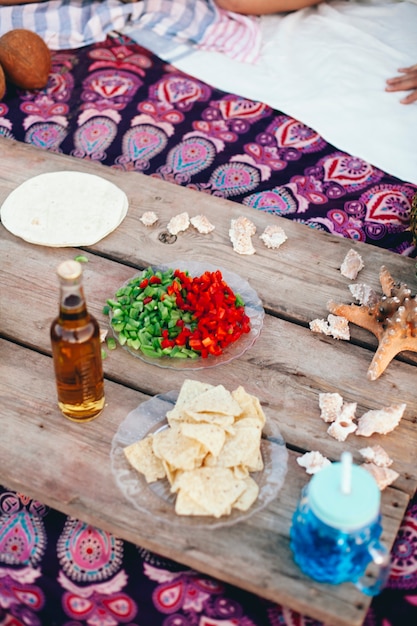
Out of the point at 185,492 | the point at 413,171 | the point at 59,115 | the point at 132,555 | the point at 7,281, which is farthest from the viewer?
the point at 59,115

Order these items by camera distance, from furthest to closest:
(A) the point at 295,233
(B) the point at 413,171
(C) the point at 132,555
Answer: (B) the point at 413,171
(A) the point at 295,233
(C) the point at 132,555

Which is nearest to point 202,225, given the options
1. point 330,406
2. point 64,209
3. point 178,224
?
point 178,224

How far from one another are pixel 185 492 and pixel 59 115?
1.65m

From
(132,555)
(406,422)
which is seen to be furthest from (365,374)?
(132,555)

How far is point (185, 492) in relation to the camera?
1.28 metres

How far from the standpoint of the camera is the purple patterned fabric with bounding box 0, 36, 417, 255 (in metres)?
2.19

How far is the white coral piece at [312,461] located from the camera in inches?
53.4

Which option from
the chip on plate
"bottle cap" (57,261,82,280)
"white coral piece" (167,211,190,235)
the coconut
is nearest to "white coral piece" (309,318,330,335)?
the chip on plate

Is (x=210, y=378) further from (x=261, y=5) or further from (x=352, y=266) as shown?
(x=261, y=5)

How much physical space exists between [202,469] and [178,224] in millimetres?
746

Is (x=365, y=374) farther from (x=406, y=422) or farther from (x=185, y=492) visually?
(x=185, y=492)

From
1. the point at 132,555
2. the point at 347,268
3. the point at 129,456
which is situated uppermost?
the point at 347,268

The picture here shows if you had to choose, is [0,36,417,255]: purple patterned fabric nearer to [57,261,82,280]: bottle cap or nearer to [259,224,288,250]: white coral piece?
[259,224,288,250]: white coral piece

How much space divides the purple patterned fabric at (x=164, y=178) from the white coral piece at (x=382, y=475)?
0.64ft
